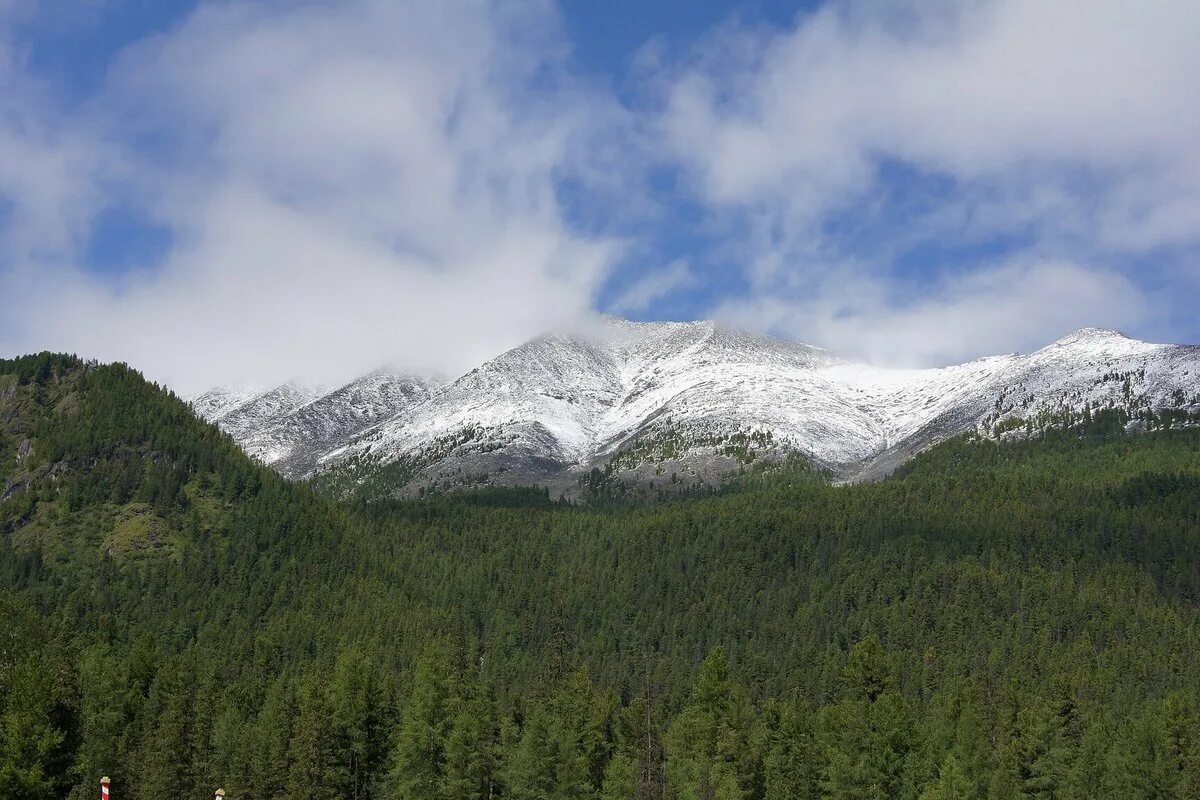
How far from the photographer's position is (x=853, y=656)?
112 m

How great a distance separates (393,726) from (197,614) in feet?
345

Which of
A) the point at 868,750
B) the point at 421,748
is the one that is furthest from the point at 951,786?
the point at 421,748

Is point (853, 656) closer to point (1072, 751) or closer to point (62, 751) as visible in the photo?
point (1072, 751)

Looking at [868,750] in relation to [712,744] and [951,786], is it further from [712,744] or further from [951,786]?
[712,744]

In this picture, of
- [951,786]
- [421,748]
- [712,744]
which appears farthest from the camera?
[712,744]

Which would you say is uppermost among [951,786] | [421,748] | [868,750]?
[421,748]

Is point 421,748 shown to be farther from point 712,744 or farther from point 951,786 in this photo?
point 951,786

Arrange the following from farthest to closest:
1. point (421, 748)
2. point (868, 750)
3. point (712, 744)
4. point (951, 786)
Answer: point (712, 744) < point (421, 748) < point (868, 750) < point (951, 786)

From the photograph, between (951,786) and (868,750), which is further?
(868,750)

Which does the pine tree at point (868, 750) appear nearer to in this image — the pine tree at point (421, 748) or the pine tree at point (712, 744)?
the pine tree at point (712, 744)

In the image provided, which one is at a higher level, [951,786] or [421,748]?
[421,748]

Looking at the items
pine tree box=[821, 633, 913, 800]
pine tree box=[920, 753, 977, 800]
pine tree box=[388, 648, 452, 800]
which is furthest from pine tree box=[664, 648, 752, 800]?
pine tree box=[388, 648, 452, 800]

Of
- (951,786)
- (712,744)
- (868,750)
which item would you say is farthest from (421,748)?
(951,786)

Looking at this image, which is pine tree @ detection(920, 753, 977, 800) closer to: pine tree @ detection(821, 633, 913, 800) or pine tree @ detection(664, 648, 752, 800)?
pine tree @ detection(821, 633, 913, 800)
